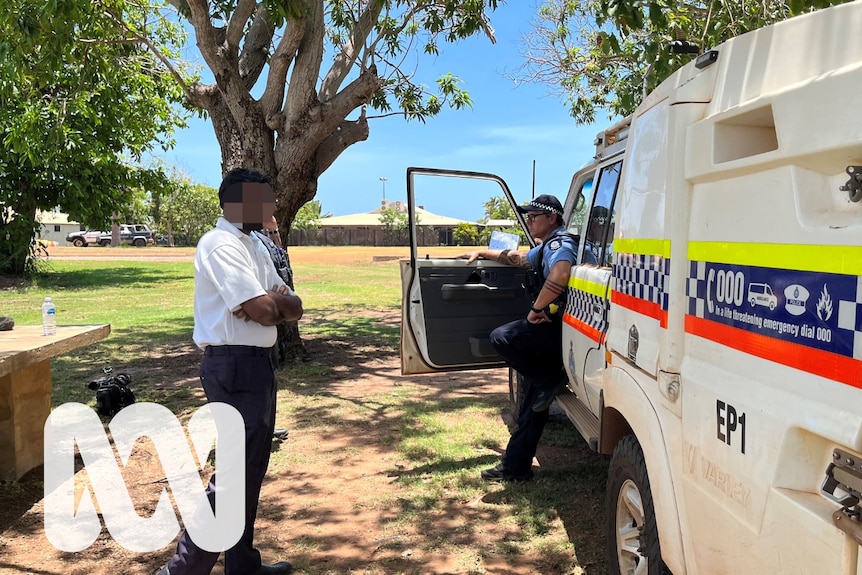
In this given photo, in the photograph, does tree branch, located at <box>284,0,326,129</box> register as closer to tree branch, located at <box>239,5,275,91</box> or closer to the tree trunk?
tree branch, located at <box>239,5,275,91</box>

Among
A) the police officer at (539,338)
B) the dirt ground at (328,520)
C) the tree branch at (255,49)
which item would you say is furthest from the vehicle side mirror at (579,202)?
the tree branch at (255,49)

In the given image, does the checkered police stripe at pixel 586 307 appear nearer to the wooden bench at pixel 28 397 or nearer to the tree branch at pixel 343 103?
the wooden bench at pixel 28 397

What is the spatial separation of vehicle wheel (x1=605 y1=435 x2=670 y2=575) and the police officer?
136 cm

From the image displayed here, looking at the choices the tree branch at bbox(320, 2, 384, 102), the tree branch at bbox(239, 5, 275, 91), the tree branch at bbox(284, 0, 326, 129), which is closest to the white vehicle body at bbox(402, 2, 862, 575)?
the tree branch at bbox(284, 0, 326, 129)

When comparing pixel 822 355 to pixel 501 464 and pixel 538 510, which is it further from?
pixel 501 464

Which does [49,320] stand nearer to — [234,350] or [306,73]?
[234,350]

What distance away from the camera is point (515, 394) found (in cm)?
563

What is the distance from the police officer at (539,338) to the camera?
4.07 meters

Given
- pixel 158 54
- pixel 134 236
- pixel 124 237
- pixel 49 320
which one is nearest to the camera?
pixel 49 320

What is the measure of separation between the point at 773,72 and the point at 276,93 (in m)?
6.51

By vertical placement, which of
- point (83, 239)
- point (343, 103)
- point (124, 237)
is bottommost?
point (83, 239)

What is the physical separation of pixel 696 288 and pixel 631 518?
1197 millimetres

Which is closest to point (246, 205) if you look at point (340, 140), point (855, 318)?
point (855, 318)

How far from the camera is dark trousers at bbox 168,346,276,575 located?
2865 mm
